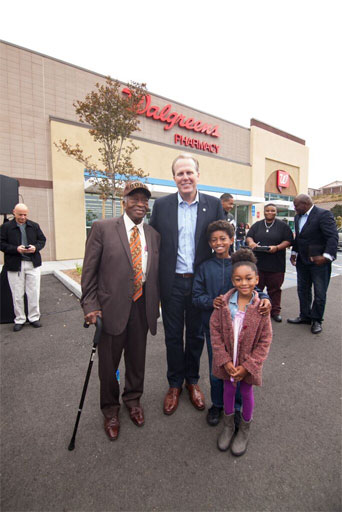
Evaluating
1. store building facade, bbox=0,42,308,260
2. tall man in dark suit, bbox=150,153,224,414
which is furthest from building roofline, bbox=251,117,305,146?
tall man in dark suit, bbox=150,153,224,414

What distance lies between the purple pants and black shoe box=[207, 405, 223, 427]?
227 mm

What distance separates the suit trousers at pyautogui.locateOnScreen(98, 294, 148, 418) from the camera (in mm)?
2045

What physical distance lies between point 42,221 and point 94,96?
6.20 meters

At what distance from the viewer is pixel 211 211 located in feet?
7.50

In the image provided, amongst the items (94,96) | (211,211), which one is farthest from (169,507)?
(94,96)

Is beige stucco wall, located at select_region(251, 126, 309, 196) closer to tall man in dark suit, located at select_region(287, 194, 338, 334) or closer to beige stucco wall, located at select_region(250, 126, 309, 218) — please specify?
beige stucco wall, located at select_region(250, 126, 309, 218)

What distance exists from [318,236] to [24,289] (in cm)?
480

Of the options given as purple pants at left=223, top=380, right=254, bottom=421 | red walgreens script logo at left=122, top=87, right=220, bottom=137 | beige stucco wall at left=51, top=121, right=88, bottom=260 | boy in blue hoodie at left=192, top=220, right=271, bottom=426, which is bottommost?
purple pants at left=223, top=380, right=254, bottom=421

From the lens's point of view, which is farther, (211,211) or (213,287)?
(211,211)

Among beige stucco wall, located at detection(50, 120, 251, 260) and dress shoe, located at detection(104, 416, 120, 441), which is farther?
beige stucco wall, located at detection(50, 120, 251, 260)

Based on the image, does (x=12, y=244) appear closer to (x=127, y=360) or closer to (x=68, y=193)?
(x=127, y=360)

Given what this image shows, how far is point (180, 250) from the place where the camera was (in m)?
2.25

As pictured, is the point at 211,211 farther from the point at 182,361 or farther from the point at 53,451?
the point at 53,451

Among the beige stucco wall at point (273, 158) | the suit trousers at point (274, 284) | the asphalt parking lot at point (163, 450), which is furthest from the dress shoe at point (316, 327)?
the beige stucco wall at point (273, 158)
